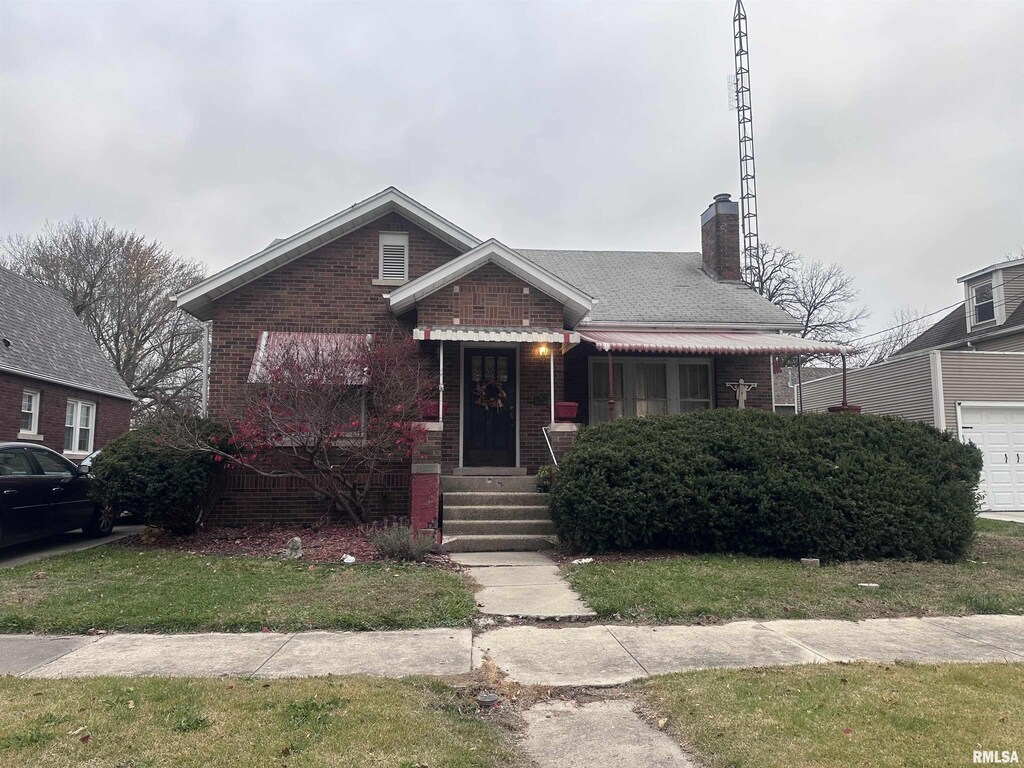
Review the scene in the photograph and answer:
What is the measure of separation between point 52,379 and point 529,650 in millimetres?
17648

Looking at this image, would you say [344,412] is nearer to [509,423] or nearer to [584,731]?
[509,423]

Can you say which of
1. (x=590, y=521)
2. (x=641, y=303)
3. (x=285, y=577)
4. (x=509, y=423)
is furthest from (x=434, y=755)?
(x=641, y=303)

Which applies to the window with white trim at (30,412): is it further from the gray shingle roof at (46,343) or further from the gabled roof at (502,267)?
the gabled roof at (502,267)

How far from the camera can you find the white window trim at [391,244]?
12719 mm

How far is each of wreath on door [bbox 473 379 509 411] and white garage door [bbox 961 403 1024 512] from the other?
11.7m

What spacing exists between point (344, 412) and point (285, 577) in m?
3.56

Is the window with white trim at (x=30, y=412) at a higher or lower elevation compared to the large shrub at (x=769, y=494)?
higher

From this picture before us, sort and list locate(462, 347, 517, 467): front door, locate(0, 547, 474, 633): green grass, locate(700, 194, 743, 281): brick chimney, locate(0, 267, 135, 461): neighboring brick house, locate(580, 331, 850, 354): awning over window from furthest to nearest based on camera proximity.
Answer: locate(0, 267, 135, 461): neighboring brick house < locate(700, 194, 743, 281): brick chimney < locate(462, 347, 517, 467): front door < locate(580, 331, 850, 354): awning over window < locate(0, 547, 474, 633): green grass

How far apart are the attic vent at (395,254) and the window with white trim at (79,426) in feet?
40.5

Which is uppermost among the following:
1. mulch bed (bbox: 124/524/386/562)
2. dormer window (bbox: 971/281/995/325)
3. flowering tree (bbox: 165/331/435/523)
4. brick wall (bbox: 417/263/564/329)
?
dormer window (bbox: 971/281/995/325)

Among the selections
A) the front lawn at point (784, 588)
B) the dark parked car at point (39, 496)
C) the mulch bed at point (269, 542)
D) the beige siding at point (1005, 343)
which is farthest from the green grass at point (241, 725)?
the beige siding at point (1005, 343)

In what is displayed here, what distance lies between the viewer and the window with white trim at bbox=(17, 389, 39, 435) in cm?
1723

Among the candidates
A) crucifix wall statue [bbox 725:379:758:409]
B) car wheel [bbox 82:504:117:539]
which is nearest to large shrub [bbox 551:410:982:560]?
crucifix wall statue [bbox 725:379:758:409]

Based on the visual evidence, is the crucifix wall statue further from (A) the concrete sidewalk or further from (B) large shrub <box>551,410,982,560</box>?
(A) the concrete sidewalk
